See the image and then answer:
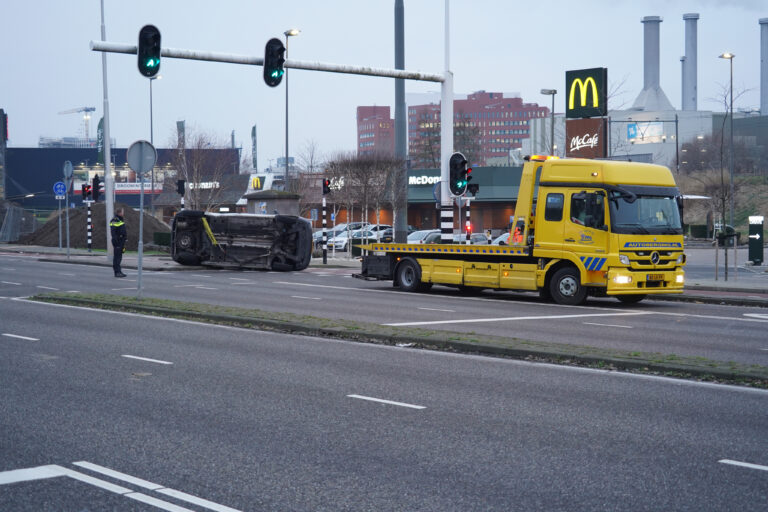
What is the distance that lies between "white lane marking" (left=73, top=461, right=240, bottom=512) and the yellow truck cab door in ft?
48.8

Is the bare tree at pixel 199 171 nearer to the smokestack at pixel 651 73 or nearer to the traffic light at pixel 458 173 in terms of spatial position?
the traffic light at pixel 458 173

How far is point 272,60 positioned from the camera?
20.4 meters

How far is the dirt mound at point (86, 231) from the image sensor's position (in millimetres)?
53031

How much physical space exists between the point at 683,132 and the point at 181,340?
111m

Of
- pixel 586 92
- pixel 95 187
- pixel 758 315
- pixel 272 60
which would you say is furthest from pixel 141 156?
pixel 95 187

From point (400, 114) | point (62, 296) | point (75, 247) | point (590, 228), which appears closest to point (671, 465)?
point (590, 228)

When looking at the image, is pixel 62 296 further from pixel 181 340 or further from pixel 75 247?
pixel 75 247

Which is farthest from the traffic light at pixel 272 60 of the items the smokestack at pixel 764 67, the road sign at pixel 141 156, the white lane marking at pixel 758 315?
the smokestack at pixel 764 67

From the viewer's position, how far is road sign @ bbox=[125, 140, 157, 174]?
17.8 metres

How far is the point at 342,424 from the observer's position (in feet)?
24.8

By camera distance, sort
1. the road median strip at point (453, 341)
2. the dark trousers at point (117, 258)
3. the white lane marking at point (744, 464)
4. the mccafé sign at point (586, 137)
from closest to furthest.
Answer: the white lane marking at point (744, 464), the road median strip at point (453, 341), the dark trousers at point (117, 258), the mccafé sign at point (586, 137)

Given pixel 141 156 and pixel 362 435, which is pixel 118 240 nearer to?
pixel 141 156

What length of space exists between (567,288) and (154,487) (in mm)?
15504

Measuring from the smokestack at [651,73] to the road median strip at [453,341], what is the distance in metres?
111
